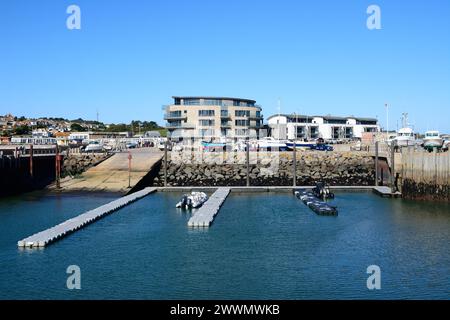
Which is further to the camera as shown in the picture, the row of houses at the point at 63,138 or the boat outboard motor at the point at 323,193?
the row of houses at the point at 63,138

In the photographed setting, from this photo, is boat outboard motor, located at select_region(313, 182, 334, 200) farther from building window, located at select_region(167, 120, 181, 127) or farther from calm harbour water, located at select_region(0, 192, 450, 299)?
building window, located at select_region(167, 120, 181, 127)

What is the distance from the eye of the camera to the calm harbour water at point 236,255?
21500 millimetres

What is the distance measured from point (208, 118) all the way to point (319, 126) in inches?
1734

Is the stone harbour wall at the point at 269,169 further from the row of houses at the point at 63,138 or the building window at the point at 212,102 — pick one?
the building window at the point at 212,102

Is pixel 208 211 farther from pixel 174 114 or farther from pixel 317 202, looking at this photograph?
pixel 174 114

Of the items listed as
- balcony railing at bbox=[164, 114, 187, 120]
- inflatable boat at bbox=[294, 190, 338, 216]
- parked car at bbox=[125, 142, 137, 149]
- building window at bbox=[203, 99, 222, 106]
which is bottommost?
inflatable boat at bbox=[294, 190, 338, 216]

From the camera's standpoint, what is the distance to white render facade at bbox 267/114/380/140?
445ft

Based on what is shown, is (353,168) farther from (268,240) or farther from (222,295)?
(222,295)

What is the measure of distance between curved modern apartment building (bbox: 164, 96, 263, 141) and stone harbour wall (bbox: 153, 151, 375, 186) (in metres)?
38.6

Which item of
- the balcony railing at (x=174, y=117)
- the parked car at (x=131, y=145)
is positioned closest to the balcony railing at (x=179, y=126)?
the balcony railing at (x=174, y=117)

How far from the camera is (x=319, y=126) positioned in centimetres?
14588

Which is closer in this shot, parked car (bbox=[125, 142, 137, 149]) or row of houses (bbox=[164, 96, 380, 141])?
parked car (bbox=[125, 142, 137, 149])

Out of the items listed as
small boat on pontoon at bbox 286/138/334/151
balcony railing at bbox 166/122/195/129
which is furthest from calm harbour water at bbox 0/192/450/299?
balcony railing at bbox 166/122/195/129

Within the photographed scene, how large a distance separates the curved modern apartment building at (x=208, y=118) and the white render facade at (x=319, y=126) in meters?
16.1
